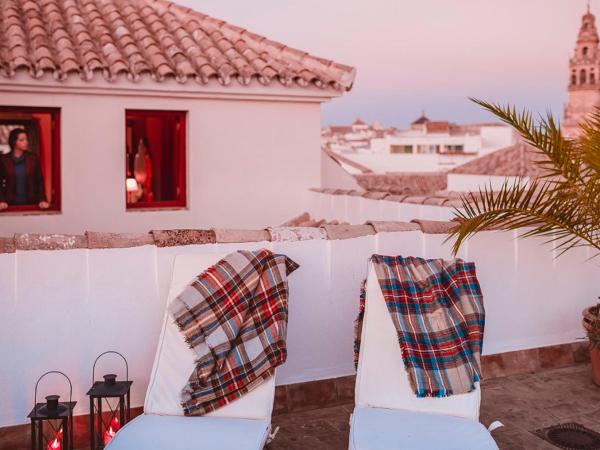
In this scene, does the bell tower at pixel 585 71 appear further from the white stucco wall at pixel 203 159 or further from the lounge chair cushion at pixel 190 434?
the lounge chair cushion at pixel 190 434

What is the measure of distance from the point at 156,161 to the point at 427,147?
1821 inches

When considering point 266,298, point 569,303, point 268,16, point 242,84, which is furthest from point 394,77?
point 266,298

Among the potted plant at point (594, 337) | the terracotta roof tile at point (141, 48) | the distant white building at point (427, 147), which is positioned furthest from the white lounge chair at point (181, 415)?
the distant white building at point (427, 147)

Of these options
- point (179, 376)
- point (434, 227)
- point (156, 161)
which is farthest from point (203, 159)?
point (179, 376)

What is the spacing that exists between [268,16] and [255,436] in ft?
69.5

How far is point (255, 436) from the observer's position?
3.85 metres

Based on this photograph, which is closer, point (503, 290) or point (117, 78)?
Result: point (503, 290)

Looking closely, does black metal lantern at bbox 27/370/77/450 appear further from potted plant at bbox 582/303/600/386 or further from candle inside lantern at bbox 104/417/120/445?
potted plant at bbox 582/303/600/386

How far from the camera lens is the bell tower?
72.1 meters

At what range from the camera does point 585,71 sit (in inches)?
2904

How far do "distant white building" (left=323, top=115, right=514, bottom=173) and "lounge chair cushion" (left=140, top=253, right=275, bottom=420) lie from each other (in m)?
37.3

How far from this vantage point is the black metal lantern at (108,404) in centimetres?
427

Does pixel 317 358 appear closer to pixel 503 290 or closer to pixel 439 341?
pixel 439 341

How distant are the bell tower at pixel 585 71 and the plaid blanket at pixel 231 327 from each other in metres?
72.3
